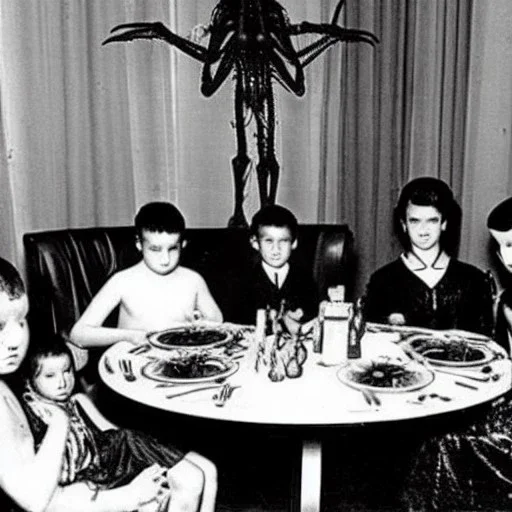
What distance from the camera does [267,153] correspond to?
12.4ft

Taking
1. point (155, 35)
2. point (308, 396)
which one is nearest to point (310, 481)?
point (308, 396)

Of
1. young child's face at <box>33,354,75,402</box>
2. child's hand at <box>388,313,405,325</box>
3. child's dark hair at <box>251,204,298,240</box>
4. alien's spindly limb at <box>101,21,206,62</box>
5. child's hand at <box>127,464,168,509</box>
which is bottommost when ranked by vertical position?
child's hand at <box>127,464,168,509</box>

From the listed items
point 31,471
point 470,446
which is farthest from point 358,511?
point 31,471

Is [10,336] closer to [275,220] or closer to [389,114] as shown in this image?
[275,220]

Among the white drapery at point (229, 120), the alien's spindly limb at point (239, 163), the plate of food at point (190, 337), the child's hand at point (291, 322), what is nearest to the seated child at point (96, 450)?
the plate of food at point (190, 337)

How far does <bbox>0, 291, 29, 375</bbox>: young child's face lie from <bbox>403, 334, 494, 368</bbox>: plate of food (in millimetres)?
1081

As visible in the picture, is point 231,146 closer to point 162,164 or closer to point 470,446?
point 162,164

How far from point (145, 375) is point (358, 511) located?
1.05 meters

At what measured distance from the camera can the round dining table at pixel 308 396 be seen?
6.09 feet

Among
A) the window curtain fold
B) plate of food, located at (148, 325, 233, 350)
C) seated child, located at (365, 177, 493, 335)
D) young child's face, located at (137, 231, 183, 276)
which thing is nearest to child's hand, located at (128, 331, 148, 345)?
plate of food, located at (148, 325, 233, 350)

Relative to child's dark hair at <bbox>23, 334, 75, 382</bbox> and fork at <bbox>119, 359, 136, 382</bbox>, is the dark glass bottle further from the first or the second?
child's dark hair at <bbox>23, 334, 75, 382</bbox>

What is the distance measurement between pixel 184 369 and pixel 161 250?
0.69 m

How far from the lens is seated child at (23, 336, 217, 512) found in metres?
1.87

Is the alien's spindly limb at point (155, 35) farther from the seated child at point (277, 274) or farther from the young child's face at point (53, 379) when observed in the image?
the young child's face at point (53, 379)
